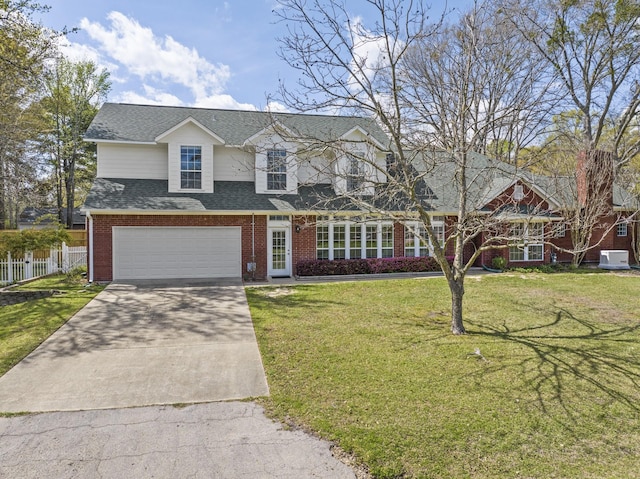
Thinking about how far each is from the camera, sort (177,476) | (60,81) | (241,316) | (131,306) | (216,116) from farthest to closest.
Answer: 1. (60,81)
2. (216,116)
3. (131,306)
4. (241,316)
5. (177,476)

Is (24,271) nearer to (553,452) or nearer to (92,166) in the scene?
(553,452)

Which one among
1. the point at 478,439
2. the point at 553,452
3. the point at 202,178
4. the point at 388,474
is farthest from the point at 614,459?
the point at 202,178

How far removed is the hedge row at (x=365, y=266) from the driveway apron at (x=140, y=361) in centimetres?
508

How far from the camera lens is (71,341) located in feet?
23.4

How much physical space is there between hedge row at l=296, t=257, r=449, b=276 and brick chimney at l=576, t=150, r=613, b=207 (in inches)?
286

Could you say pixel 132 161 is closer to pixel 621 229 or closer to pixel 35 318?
pixel 35 318

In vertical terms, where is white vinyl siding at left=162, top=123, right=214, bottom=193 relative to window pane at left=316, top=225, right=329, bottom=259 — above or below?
above

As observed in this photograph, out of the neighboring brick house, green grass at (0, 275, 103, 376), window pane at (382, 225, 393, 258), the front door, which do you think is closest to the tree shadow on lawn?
the neighboring brick house

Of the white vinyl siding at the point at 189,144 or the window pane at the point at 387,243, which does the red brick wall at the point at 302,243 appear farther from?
the white vinyl siding at the point at 189,144

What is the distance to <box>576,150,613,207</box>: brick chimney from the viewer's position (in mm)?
16047

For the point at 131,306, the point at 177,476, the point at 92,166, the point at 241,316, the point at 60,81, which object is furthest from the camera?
the point at 92,166

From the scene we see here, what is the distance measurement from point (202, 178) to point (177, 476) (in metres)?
13.1

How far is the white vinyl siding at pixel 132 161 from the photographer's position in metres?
15.1

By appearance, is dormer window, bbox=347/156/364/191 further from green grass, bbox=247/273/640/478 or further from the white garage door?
the white garage door
